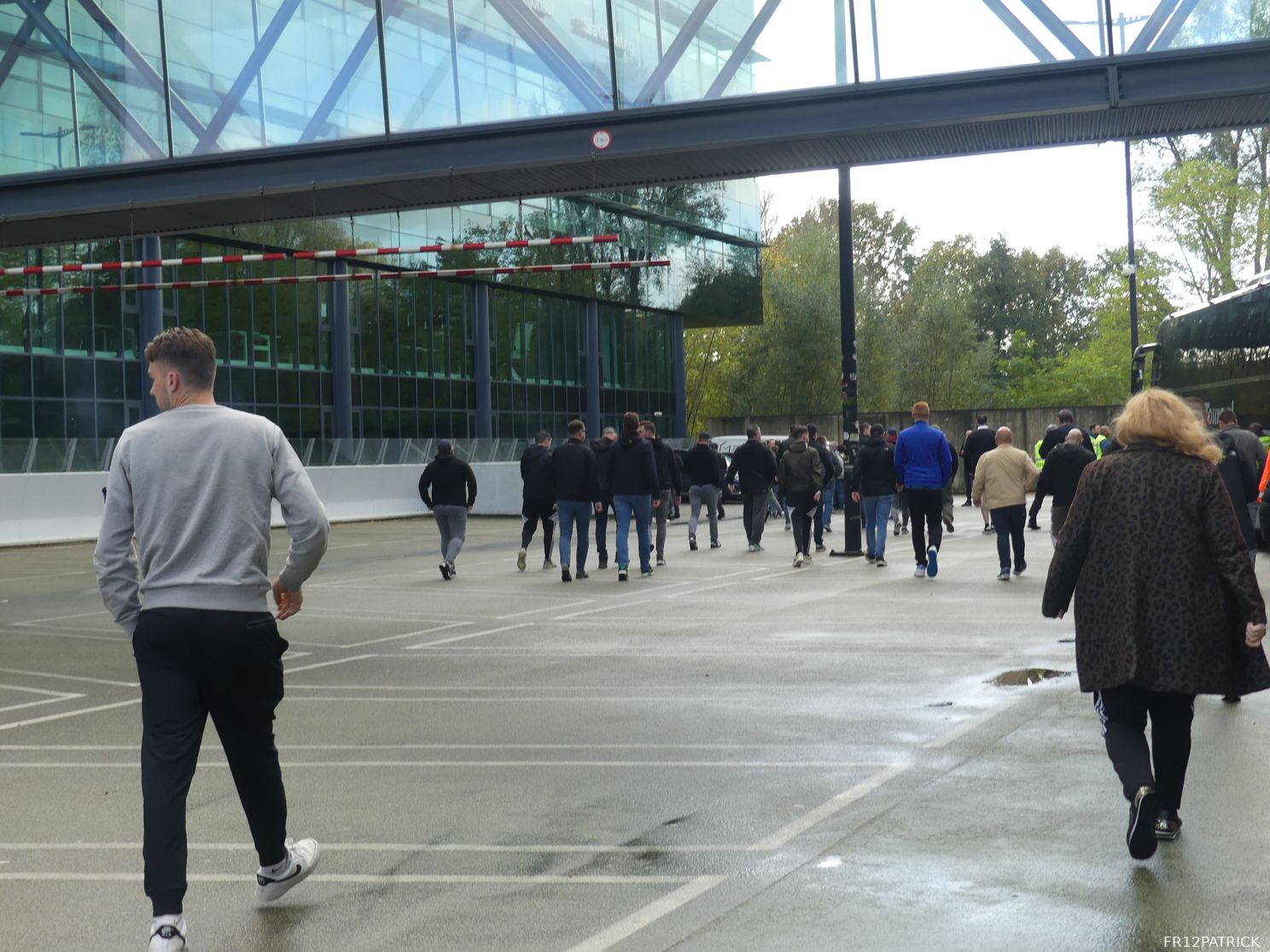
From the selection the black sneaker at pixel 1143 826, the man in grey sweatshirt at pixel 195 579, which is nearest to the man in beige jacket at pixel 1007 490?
the black sneaker at pixel 1143 826

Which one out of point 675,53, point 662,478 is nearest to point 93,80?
point 675,53

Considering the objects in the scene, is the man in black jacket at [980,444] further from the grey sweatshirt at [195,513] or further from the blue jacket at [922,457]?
the grey sweatshirt at [195,513]

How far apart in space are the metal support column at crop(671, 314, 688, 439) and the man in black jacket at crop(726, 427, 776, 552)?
36732mm

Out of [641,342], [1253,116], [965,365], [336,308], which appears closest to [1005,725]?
[1253,116]

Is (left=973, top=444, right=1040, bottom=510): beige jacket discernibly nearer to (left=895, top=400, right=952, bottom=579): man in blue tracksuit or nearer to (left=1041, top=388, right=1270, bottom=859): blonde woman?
(left=895, top=400, right=952, bottom=579): man in blue tracksuit

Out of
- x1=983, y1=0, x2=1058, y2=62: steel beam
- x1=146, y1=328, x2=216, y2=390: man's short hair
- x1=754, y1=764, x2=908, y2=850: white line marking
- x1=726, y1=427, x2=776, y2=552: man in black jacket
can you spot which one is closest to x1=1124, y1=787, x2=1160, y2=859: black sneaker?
x1=754, y1=764, x2=908, y2=850: white line marking

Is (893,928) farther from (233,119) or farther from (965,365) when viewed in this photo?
(965,365)

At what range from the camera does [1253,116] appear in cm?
1457

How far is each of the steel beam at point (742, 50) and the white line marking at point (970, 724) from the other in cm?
828

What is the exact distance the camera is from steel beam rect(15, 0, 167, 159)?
713 inches

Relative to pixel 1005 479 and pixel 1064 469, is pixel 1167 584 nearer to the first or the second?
pixel 1064 469

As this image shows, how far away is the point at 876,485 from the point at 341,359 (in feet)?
90.6

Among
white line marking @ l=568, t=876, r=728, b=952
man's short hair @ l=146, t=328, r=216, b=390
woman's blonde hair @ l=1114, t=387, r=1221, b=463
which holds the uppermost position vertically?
man's short hair @ l=146, t=328, r=216, b=390

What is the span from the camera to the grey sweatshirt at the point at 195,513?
456 centimetres
